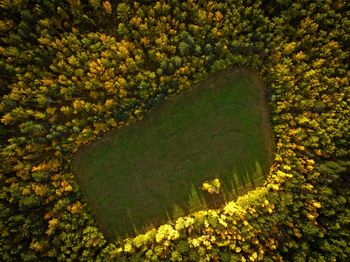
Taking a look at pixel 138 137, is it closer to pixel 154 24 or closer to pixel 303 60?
pixel 154 24

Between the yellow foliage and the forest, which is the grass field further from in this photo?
the yellow foliage

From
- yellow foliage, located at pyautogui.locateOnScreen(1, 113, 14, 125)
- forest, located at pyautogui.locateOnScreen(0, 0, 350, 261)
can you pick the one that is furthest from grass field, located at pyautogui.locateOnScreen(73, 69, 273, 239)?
yellow foliage, located at pyautogui.locateOnScreen(1, 113, 14, 125)

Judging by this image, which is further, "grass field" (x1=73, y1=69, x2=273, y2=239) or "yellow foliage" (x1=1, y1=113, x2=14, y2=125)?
"grass field" (x1=73, y1=69, x2=273, y2=239)

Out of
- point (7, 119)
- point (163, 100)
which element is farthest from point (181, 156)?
point (7, 119)

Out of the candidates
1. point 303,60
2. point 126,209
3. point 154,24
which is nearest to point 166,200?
point 126,209

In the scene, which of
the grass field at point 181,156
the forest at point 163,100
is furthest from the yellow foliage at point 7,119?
the grass field at point 181,156

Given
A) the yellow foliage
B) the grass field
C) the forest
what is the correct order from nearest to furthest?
the yellow foliage < the forest < the grass field

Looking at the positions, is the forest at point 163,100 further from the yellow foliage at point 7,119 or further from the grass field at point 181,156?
the grass field at point 181,156
